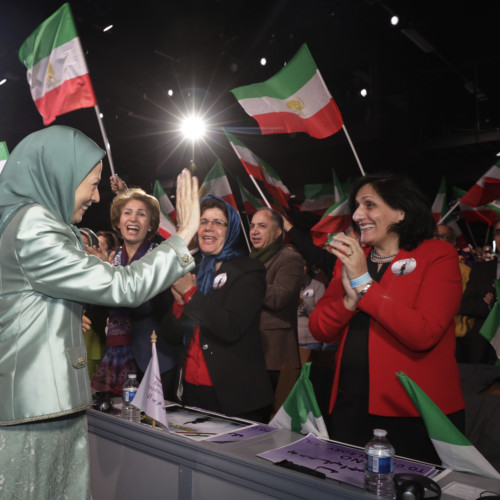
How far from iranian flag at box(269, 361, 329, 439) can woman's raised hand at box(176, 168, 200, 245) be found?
0.67 m

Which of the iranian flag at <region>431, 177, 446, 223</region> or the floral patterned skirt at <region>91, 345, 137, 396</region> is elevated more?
the iranian flag at <region>431, 177, 446, 223</region>

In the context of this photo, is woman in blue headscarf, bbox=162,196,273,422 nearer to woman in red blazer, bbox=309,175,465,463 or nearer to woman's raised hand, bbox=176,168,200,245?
woman in red blazer, bbox=309,175,465,463

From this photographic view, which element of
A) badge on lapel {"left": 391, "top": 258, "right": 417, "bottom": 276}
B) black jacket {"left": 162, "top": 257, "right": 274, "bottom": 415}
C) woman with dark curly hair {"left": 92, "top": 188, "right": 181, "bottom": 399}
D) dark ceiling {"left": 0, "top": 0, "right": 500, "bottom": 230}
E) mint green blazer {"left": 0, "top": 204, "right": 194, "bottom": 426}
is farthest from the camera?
dark ceiling {"left": 0, "top": 0, "right": 500, "bottom": 230}

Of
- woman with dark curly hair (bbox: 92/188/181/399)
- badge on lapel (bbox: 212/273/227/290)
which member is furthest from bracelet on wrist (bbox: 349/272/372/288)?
woman with dark curly hair (bbox: 92/188/181/399)

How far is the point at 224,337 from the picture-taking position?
227 centimetres

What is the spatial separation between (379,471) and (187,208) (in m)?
0.89

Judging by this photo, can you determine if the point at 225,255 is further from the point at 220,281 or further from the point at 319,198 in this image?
the point at 319,198

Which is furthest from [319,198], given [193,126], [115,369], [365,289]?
[365,289]

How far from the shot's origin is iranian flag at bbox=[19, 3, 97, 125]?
3334 millimetres

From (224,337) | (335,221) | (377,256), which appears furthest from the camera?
→ (335,221)

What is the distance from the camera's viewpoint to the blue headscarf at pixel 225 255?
2.57m

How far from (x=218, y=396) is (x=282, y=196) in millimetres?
3112

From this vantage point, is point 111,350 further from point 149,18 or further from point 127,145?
point 127,145

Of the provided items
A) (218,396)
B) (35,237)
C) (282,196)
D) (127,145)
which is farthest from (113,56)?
(35,237)
